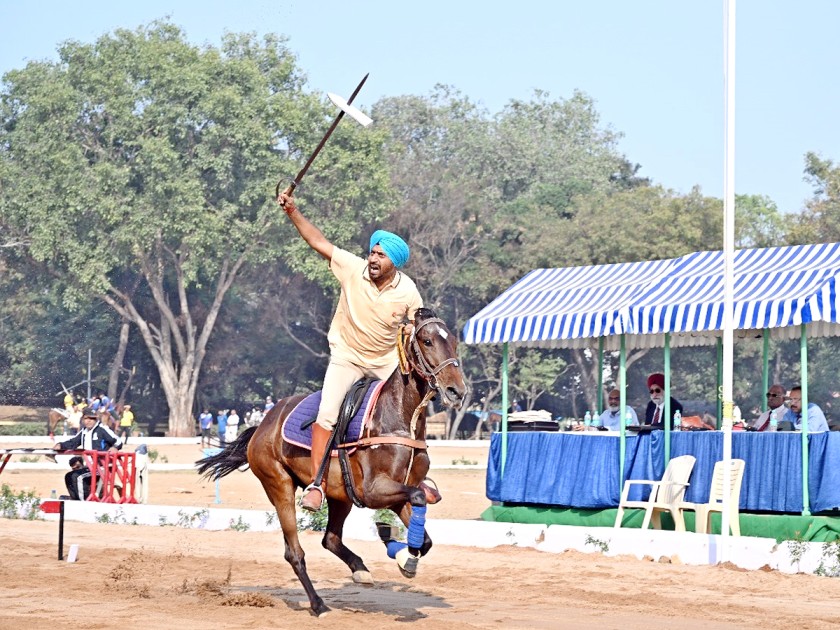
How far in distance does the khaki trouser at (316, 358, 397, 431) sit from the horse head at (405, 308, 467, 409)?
706mm

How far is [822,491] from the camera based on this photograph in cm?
1432

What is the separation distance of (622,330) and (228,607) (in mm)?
7464

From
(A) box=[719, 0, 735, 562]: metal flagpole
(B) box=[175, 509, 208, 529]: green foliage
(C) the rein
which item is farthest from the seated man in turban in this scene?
(B) box=[175, 509, 208, 529]: green foliage

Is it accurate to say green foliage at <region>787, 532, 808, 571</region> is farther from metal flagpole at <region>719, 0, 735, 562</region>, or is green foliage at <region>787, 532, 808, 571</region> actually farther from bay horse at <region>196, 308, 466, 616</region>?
bay horse at <region>196, 308, 466, 616</region>

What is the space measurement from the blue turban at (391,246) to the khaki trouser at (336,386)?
2.81 feet

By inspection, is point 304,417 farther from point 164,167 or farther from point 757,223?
point 757,223

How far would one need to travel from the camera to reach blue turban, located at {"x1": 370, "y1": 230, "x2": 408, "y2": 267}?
1005 cm

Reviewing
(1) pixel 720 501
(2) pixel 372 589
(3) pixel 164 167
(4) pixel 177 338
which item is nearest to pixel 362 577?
(2) pixel 372 589

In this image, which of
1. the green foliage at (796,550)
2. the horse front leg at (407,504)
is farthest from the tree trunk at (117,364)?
the horse front leg at (407,504)

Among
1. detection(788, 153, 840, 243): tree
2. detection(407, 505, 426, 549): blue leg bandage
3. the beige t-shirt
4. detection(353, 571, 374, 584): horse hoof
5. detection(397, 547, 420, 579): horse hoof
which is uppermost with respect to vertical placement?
detection(788, 153, 840, 243): tree

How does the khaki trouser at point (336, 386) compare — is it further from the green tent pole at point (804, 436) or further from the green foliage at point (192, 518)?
the green foliage at point (192, 518)

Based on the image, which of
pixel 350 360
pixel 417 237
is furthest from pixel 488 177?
pixel 350 360

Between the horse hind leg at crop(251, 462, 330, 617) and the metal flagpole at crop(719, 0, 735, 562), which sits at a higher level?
the metal flagpole at crop(719, 0, 735, 562)

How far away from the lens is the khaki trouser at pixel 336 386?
10.1 m
